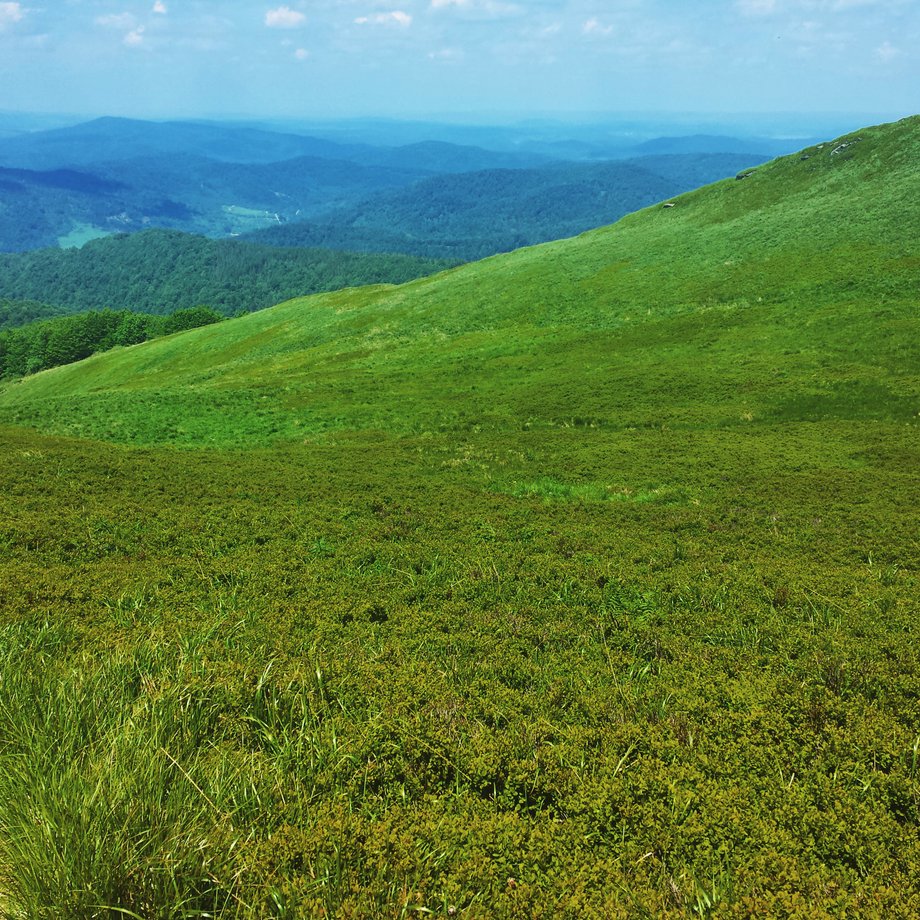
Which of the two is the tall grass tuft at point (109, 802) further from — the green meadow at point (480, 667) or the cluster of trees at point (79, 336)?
the cluster of trees at point (79, 336)

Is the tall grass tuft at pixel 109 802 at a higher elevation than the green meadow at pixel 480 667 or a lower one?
higher

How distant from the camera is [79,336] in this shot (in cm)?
12694

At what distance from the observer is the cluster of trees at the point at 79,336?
122688 mm

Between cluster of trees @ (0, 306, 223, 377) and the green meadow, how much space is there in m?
113

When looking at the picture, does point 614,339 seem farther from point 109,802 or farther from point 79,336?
point 79,336

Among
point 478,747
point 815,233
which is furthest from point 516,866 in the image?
point 815,233

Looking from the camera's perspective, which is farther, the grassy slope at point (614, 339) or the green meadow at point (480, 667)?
the grassy slope at point (614, 339)

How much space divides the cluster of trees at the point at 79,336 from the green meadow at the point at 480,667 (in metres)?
113

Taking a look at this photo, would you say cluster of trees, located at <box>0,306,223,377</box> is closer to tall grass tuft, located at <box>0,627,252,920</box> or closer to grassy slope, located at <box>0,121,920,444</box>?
grassy slope, located at <box>0,121,920,444</box>

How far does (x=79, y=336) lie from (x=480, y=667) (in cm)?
14936

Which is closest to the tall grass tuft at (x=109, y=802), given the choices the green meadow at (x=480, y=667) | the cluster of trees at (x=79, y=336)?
the green meadow at (x=480, y=667)

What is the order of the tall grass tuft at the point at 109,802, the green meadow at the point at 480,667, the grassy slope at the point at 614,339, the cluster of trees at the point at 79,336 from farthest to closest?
the cluster of trees at the point at 79,336
the grassy slope at the point at 614,339
the green meadow at the point at 480,667
the tall grass tuft at the point at 109,802

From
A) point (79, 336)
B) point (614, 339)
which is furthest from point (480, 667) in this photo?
point (79, 336)

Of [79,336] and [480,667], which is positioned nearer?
[480,667]
